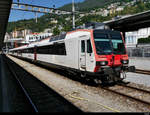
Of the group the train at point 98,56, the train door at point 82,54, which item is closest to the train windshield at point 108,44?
the train at point 98,56

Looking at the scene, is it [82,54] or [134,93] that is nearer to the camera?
[134,93]

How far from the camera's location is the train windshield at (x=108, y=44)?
8.51m

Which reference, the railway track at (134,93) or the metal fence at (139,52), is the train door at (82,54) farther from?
the metal fence at (139,52)

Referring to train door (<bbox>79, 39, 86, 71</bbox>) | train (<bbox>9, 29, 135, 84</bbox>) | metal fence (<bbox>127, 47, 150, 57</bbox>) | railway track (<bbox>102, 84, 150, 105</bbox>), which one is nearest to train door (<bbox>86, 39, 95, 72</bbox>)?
train (<bbox>9, 29, 135, 84</bbox>)

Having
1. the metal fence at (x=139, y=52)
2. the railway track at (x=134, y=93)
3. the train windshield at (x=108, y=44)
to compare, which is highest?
the train windshield at (x=108, y=44)

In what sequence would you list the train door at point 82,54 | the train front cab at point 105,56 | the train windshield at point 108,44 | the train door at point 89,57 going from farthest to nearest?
the train door at point 82,54, the train windshield at point 108,44, the train door at point 89,57, the train front cab at point 105,56

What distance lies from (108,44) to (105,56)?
0.81m

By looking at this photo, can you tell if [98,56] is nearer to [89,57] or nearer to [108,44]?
[89,57]

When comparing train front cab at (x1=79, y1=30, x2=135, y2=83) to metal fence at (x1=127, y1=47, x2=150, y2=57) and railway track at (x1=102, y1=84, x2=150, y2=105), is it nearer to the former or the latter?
railway track at (x1=102, y1=84, x2=150, y2=105)

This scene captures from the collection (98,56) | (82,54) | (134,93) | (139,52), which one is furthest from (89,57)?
(139,52)

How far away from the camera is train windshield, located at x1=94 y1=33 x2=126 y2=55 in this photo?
851 centimetres

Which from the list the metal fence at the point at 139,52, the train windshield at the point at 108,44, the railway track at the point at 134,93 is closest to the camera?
the railway track at the point at 134,93

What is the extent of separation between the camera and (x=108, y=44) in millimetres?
8789

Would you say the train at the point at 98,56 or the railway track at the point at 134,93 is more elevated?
the train at the point at 98,56
